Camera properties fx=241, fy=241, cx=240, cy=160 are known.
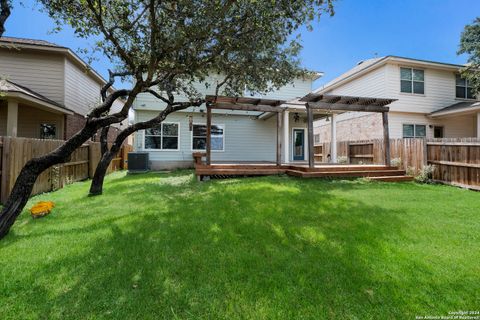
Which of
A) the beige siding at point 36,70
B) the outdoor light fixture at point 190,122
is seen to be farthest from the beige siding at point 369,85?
the beige siding at point 36,70

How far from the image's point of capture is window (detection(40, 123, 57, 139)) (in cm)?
1206

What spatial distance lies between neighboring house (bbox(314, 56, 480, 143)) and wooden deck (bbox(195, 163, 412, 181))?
511 cm

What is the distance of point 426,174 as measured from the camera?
9.14m

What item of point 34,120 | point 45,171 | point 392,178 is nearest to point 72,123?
point 34,120

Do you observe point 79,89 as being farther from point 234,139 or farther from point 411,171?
point 411,171

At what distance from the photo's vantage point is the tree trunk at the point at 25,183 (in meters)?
4.03

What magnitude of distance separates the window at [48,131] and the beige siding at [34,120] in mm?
146

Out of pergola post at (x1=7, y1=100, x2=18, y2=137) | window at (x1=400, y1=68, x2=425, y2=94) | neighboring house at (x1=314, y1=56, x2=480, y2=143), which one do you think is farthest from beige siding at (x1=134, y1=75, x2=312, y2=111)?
pergola post at (x1=7, y1=100, x2=18, y2=137)

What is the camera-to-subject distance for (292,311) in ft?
7.20

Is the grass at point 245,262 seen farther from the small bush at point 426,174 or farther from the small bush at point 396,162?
the small bush at point 396,162

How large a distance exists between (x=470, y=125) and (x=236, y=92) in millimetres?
15293

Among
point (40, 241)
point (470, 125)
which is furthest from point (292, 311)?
point (470, 125)

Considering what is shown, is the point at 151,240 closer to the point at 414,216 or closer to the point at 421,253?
the point at 421,253

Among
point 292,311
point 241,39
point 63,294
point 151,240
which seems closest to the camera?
point 292,311
